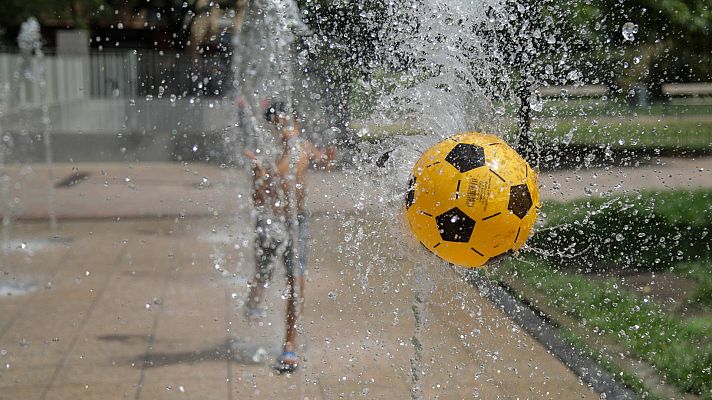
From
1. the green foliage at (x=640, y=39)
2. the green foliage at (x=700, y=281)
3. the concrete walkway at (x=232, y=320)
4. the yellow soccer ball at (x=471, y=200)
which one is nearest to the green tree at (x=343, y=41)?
the concrete walkway at (x=232, y=320)

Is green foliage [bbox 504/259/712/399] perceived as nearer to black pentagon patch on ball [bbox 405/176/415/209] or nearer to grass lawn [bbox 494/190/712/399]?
grass lawn [bbox 494/190/712/399]

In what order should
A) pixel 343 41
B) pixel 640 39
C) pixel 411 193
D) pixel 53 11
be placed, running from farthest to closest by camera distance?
pixel 53 11, pixel 343 41, pixel 640 39, pixel 411 193

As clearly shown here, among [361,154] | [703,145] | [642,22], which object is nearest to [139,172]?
[361,154]

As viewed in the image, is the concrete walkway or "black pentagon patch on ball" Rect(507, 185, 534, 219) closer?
"black pentagon patch on ball" Rect(507, 185, 534, 219)

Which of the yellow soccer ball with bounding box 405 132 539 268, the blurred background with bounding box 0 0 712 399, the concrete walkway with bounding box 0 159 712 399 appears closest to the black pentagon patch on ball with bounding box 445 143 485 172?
the yellow soccer ball with bounding box 405 132 539 268

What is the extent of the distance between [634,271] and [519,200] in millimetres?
3501

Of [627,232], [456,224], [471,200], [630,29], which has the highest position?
[630,29]

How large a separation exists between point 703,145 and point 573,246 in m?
4.97

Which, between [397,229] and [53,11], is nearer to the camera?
[397,229]

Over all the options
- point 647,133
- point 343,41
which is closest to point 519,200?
point 343,41

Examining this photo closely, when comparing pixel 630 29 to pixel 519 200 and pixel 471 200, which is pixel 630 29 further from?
pixel 471 200

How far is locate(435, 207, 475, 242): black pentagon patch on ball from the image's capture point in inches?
130

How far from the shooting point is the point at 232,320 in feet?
16.5

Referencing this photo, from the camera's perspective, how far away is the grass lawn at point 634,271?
15.4ft
